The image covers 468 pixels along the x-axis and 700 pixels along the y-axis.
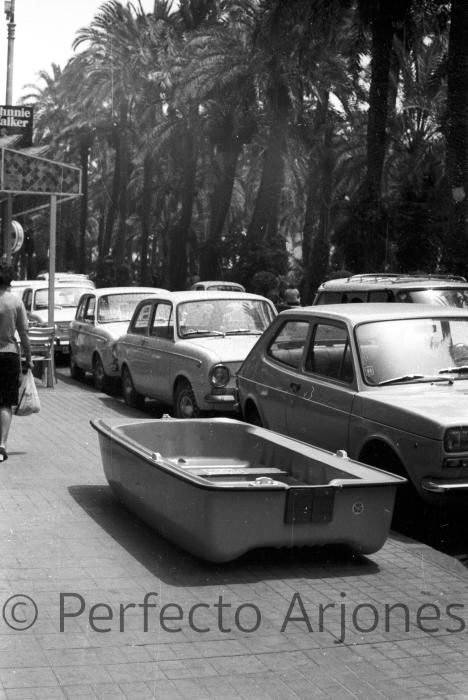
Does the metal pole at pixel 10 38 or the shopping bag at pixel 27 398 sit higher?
the metal pole at pixel 10 38

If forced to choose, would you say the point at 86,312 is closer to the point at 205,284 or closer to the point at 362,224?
the point at 362,224

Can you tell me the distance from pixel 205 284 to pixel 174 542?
88.4 feet

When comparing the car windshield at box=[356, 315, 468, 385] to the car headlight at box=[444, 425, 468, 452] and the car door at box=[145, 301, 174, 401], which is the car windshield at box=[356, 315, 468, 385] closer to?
the car headlight at box=[444, 425, 468, 452]

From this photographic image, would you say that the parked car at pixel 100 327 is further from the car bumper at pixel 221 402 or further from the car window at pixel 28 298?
the car bumper at pixel 221 402

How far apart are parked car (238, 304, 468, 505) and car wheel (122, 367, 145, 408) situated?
531cm

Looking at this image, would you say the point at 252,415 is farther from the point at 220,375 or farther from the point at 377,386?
the point at 220,375

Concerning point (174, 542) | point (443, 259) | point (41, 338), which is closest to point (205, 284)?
point (443, 259)

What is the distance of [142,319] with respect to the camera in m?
15.5

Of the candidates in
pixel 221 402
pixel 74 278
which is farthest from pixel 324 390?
pixel 74 278

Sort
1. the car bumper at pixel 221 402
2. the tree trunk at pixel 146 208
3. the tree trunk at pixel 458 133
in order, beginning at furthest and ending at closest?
the tree trunk at pixel 146 208
the tree trunk at pixel 458 133
the car bumper at pixel 221 402

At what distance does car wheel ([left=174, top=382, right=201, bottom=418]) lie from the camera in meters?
13.3

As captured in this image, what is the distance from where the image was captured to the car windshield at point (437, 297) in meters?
15.3

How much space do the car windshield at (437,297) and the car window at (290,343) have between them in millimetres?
5365

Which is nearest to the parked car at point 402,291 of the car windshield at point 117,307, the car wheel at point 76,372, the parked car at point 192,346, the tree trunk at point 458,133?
the parked car at point 192,346
